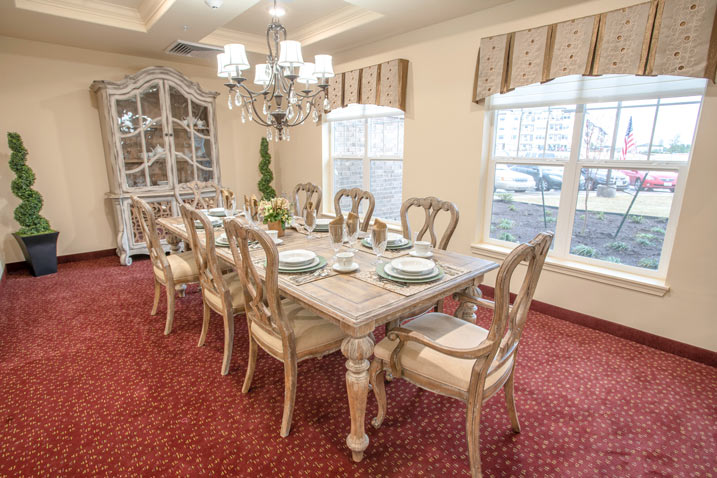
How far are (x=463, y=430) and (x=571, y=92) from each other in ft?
8.11

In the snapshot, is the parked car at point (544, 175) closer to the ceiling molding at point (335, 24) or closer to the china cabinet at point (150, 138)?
the ceiling molding at point (335, 24)

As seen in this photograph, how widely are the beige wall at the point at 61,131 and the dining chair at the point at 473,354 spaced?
4.36m

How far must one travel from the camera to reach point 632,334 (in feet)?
8.66

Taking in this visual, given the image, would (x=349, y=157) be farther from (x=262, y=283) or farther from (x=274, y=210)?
(x=262, y=283)

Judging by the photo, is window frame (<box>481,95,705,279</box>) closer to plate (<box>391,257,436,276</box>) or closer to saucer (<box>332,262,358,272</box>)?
plate (<box>391,257,436,276</box>)

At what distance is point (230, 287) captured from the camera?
2342 millimetres

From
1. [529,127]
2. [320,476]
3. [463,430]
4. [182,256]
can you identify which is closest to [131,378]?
[182,256]

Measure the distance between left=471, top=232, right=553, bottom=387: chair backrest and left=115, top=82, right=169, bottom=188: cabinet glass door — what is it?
4277mm

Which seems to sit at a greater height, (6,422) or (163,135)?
(163,135)

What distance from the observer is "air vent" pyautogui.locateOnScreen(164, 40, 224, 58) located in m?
3.86

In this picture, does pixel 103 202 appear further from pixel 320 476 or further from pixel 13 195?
pixel 320 476

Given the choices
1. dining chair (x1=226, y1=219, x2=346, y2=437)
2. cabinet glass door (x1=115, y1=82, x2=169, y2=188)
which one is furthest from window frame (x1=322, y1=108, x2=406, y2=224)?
dining chair (x1=226, y1=219, x2=346, y2=437)

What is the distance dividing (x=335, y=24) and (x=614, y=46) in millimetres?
2432

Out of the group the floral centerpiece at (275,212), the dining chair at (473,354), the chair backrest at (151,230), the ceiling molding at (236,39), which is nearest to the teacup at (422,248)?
the dining chair at (473,354)
